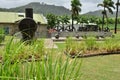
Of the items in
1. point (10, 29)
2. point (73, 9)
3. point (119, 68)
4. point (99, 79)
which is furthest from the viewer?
point (73, 9)

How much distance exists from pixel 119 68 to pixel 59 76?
8.42m

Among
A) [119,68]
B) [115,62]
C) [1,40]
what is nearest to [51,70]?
Result: [119,68]

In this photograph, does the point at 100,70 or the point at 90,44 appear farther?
the point at 90,44

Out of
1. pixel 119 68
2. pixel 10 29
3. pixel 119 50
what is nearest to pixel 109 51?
pixel 119 50

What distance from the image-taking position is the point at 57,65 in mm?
4449

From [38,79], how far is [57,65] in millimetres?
360

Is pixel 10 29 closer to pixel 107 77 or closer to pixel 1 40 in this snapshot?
pixel 1 40

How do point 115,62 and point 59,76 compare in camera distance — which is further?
point 115,62

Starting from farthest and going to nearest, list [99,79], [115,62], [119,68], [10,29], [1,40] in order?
[10,29] < [1,40] < [115,62] < [119,68] < [99,79]

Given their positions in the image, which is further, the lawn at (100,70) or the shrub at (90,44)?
the shrub at (90,44)

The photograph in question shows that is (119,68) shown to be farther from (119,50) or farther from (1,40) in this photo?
(1,40)

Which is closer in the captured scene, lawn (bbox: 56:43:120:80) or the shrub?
lawn (bbox: 56:43:120:80)

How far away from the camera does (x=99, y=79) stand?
9.87m

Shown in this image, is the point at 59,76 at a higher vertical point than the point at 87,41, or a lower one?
higher
